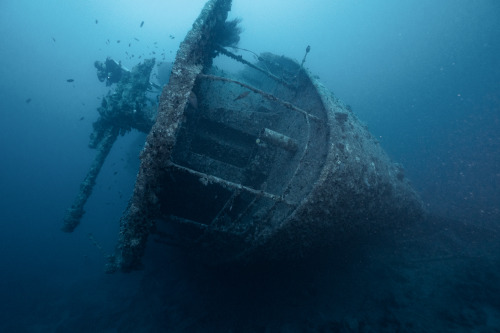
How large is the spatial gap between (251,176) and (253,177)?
43 mm

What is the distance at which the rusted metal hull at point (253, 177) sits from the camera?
2.88 meters

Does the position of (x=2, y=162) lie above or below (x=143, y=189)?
below

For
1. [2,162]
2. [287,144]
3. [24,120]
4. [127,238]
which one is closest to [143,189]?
[127,238]

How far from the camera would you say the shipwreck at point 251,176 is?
2.89 m

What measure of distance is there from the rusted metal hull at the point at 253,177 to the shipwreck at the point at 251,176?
0.05 feet

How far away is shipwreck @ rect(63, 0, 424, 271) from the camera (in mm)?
2891

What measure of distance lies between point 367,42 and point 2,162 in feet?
443

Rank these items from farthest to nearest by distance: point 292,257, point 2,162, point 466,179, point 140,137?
point 2,162 < point 466,179 < point 140,137 < point 292,257

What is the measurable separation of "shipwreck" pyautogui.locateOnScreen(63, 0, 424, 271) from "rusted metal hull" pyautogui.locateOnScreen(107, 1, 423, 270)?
0.02m

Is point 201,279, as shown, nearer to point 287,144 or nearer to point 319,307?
point 319,307

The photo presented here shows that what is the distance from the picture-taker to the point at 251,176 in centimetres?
463

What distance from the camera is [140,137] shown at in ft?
48.4

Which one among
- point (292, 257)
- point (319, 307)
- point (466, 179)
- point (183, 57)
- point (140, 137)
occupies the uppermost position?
point (466, 179)

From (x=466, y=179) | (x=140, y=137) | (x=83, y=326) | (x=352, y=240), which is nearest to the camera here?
(x=352, y=240)
